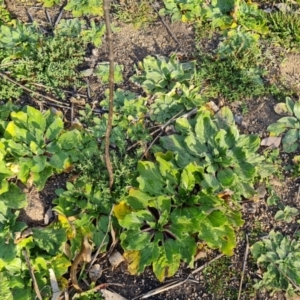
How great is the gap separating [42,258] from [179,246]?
36.6 inches

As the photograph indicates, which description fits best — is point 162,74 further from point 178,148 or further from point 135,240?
point 135,240

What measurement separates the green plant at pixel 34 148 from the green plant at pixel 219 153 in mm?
693

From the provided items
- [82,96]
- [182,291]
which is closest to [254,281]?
[182,291]

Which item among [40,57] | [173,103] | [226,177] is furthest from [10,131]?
[226,177]

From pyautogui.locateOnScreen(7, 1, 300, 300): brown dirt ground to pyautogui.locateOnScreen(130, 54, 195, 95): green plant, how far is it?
0.15 metres

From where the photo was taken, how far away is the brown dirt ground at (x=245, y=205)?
10.7ft

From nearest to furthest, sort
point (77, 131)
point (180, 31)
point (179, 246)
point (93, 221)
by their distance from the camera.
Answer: point (179, 246), point (93, 221), point (77, 131), point (180, 31)

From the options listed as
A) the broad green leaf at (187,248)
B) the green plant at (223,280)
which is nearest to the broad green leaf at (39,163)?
the broad green leaf at (187,248)

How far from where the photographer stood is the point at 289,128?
379 centimetres

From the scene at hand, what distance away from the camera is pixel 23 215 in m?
3.47

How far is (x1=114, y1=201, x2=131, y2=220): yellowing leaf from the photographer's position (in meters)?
3.33

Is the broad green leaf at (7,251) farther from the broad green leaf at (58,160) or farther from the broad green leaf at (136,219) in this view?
the broad green leaf at (136,219)

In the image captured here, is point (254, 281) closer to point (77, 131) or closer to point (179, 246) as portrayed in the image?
point (179, 246)

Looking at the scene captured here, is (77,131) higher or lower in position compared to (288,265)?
higher
